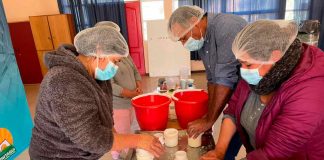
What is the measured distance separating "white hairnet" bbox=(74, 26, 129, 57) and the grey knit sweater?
68 mm

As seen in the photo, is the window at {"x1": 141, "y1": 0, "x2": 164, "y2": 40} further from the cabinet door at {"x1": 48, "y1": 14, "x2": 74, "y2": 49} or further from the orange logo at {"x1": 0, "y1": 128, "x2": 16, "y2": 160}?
the orange logo at {"x1": 0, "y1": 128, "x2": 16, "y2": 160}

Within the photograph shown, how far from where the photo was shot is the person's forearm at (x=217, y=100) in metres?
1.33

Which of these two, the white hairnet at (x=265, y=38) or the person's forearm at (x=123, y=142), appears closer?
the white hairnet at (x=265, y=38)

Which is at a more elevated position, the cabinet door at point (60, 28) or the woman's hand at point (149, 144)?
the cabinet door at point (60, 28)

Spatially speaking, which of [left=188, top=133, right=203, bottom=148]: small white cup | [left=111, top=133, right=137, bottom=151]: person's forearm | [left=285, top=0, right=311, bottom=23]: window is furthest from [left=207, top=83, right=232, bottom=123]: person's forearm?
[left=285, top=0, right=311, bottom=23]: window

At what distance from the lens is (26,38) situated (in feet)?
16.4

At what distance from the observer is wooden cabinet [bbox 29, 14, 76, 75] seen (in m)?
4.55

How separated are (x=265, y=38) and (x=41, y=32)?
472 cm

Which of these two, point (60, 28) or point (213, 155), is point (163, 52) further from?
point (213, 155)

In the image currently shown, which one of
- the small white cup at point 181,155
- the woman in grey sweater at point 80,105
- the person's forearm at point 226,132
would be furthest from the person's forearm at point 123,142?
the person's forearm at point 226,132

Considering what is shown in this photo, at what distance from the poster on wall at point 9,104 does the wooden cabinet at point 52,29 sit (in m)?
2.45

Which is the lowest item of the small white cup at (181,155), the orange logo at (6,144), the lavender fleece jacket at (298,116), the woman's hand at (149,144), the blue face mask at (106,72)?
the orange logo at (6,144)

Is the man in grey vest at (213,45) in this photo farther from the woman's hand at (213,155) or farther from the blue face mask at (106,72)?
the blue face mask at (106,72)

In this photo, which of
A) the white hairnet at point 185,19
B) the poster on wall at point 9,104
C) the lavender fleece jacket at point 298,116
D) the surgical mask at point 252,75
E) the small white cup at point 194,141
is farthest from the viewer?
the poster on wall at point 9,104
